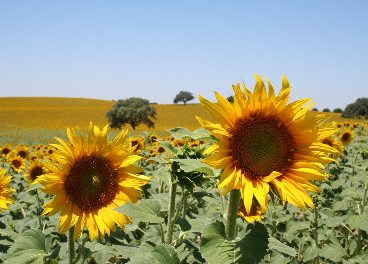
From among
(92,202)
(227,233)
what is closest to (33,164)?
(92,202)

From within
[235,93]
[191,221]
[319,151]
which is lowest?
[191,221]

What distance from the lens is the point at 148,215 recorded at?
171 cm

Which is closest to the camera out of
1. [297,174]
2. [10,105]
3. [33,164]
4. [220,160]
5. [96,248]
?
[220,160]

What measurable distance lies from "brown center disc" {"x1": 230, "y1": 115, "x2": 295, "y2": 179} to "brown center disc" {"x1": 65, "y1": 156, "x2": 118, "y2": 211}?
1.13 metres

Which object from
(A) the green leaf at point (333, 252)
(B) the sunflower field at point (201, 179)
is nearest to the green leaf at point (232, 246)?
(B) the sunflower field at point (201, 179)

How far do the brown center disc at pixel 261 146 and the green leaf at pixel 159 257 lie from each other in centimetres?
59

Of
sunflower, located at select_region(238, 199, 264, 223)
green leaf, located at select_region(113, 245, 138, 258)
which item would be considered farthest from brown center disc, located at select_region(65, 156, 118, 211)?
sunflower, located at select_region(238, 199, 264, 223)

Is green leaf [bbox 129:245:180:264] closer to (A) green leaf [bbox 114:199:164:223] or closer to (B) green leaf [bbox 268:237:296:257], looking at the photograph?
(A) green leaf [bbox 114:199:164:223]

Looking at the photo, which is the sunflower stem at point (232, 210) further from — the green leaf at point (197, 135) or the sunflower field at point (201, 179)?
the green leaf at point (197, 135)

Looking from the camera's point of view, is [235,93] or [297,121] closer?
[235,93]

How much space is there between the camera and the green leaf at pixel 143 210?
1.60 meters

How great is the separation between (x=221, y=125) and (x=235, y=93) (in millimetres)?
166

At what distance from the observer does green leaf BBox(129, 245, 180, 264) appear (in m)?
1.41

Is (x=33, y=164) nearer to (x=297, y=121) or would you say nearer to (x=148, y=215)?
(x=148, y=215)
